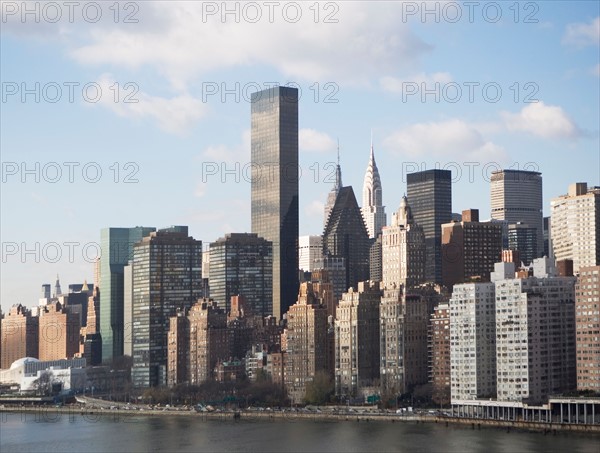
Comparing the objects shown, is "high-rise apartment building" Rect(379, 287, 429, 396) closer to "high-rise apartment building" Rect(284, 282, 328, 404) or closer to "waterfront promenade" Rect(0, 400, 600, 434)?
"waterfront promenade" Rect(0, 400, 600, 434)

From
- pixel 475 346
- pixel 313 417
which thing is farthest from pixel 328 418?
pixel 475 346

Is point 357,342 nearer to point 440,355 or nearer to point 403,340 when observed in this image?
point 403,340

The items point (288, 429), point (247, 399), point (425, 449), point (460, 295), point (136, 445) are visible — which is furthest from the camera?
point (247, 399)

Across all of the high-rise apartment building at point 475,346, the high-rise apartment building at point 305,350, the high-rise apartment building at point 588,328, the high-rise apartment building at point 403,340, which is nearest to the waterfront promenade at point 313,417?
the high-rise apartment building at point 475,346

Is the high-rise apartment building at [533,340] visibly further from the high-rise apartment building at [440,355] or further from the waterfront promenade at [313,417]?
the high-rise apartment building at [440,355]

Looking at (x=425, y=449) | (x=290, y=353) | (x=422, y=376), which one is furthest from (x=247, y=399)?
(x=425, y=449)

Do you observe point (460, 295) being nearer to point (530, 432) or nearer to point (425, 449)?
point (530, 432)

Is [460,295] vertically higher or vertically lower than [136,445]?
higher
